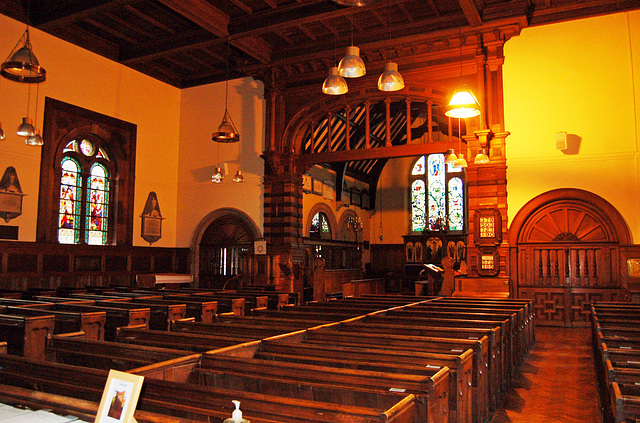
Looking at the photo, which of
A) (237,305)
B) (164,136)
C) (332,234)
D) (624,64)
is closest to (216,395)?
(237,305)

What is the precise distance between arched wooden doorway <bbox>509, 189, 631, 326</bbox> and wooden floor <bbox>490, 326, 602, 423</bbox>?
1.96 m

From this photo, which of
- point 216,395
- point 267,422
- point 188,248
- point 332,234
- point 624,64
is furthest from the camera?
point 332,234

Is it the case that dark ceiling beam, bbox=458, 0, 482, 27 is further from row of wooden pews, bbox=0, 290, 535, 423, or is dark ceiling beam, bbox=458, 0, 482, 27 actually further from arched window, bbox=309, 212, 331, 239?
arched window, bbox=309, 212, 331, 239

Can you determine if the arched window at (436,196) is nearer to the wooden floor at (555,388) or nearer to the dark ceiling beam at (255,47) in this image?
the dark ceiling beam at (255,47)

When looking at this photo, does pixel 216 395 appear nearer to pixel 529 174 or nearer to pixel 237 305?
pixel 237 305

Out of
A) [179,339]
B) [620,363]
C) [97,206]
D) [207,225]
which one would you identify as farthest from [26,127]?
[620,363]

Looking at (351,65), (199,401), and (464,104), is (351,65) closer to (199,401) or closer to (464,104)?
(464,104)

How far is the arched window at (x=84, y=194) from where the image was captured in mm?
10852

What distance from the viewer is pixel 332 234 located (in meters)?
16.4

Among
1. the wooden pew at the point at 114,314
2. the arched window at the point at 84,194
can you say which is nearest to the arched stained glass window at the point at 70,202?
the arched window at the point at 84,194

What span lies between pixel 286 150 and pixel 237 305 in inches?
216

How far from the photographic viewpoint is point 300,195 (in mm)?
12172

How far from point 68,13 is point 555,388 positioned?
9693 millimetres

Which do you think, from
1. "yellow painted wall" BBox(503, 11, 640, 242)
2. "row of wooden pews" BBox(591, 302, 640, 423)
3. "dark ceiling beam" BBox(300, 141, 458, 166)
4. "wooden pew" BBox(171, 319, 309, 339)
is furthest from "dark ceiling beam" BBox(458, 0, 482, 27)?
"wooden pew" BBox(171, 319, 309, 339)
